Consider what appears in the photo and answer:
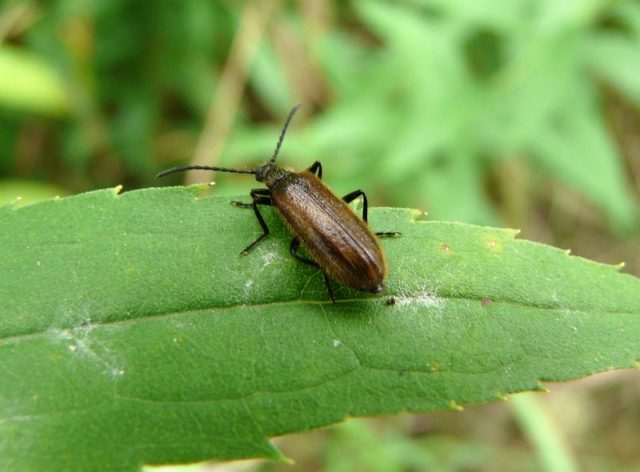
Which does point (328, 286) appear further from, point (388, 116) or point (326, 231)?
point (388, 116)

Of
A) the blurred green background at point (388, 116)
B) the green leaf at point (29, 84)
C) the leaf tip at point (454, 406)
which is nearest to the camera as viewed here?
the leaf tip at point (454, 406)

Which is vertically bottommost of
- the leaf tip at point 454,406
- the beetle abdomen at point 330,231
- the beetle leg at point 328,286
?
the leaf tip at point 454,406

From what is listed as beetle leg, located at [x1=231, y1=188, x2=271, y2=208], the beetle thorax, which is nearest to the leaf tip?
beetle leg, located at [x1=231, y1=188, x2=271, y2=208]

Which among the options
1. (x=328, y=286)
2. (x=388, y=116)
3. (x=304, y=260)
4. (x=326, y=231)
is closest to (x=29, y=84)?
(x=388, y=116)

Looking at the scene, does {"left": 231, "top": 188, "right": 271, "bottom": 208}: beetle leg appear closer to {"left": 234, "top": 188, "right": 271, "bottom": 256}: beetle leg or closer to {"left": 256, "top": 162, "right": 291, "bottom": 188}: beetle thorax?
{"left": 234, "top": 188, "right": 271, "bottom": 256}: beetle leg

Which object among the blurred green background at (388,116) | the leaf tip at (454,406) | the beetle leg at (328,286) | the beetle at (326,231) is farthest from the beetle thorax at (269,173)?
the leaf tip at (454,406)

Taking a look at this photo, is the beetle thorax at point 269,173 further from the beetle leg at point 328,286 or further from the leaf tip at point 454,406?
the leaf tip at point 454,406

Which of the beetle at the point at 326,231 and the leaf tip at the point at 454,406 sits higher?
the beetle at the point at 326,231
